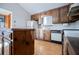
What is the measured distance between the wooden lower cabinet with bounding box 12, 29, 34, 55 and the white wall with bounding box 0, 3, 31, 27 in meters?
0.10

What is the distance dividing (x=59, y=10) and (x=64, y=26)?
181mm

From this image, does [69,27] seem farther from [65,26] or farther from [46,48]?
[46,48]

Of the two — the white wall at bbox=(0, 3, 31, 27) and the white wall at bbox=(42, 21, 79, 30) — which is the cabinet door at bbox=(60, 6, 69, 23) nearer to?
the white wall at bbox=(42, 21, 79, 30)

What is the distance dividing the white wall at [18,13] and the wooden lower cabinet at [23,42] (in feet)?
0.32

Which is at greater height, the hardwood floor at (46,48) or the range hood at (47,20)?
the range hood at (47,20)

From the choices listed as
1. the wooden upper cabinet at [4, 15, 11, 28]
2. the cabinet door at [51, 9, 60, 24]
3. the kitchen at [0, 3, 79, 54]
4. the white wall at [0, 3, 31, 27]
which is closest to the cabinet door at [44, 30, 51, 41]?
the kitchen at [0, 3, 79, 54]

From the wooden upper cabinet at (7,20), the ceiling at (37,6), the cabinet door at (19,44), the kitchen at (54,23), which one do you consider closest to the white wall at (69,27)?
the kitchen at (54,23)

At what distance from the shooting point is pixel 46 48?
62.8 inches

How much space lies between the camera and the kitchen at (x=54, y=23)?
5.04 feet

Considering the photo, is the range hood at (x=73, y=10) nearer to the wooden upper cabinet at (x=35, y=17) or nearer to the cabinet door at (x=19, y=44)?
the wooden upper cabinet at (x=35, y=17)

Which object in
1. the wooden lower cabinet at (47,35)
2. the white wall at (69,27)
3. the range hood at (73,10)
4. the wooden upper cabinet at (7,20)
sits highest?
the range hood at (73,10)

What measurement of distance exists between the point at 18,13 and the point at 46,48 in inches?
19.5

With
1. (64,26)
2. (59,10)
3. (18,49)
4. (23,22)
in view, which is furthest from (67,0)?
(18,49)

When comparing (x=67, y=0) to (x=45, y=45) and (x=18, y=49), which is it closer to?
(x=45, y=45)
